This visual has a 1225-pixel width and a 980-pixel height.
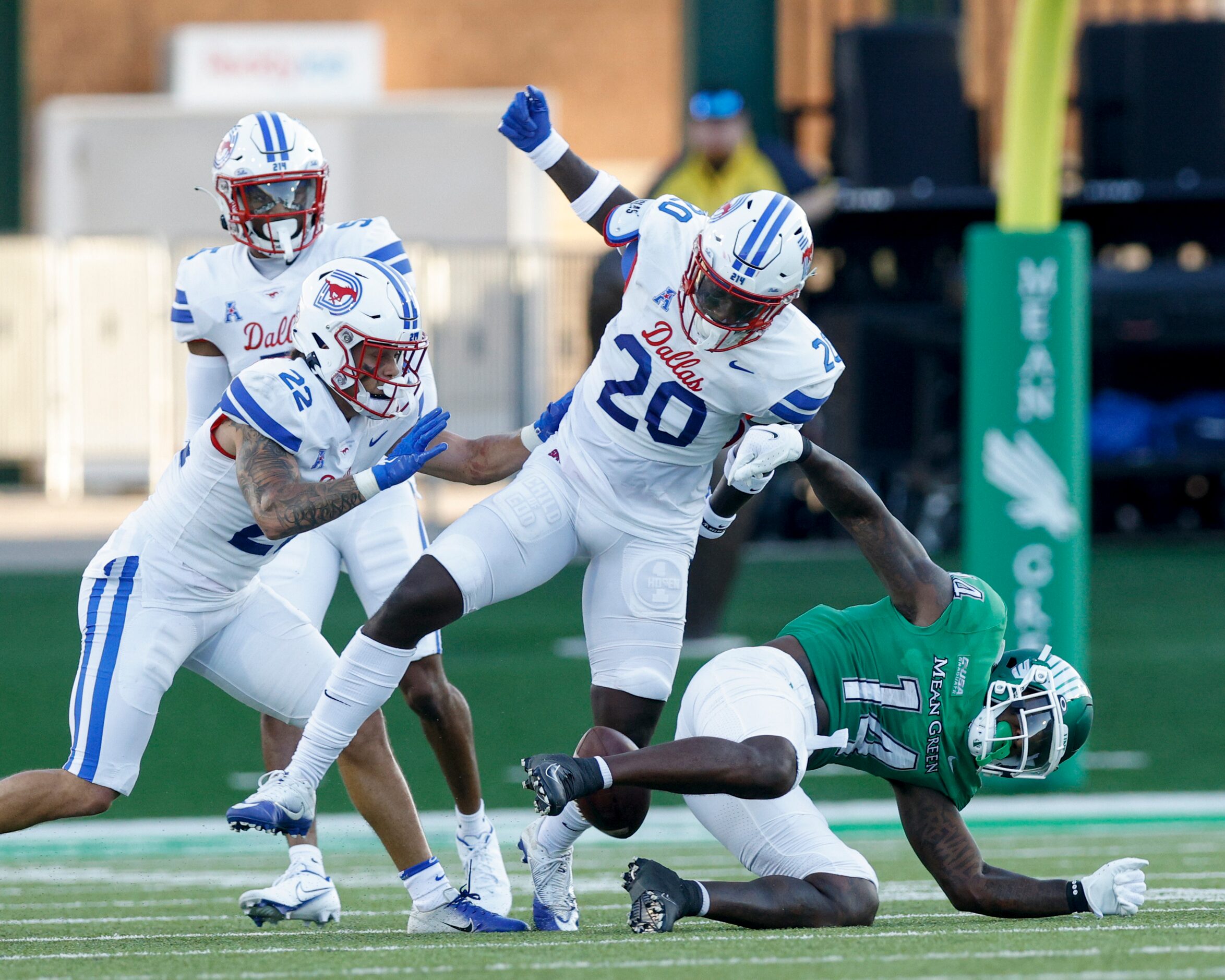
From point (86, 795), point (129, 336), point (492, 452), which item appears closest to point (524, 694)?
point (492, 452)

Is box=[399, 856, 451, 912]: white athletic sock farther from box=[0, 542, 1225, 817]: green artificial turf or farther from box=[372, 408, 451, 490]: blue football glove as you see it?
box=[0, 542, 1225, 817]: green artificial turf

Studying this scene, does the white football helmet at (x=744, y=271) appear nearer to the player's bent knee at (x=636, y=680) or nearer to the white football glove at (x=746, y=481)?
the white football glove at (x=746, y=481)

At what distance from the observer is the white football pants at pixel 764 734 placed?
174 inches

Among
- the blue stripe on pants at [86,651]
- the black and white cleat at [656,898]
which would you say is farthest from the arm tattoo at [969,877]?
the blue stripe on pants at [86,651]

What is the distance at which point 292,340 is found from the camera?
195 inches

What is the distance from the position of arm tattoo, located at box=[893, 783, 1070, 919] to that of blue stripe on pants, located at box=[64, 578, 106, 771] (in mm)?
1959

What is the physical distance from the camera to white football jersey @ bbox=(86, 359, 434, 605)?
4.36 m

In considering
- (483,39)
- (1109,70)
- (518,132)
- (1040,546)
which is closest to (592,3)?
(483,39)

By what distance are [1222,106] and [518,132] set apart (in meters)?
9.83

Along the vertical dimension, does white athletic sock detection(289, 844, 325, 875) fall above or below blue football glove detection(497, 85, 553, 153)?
below

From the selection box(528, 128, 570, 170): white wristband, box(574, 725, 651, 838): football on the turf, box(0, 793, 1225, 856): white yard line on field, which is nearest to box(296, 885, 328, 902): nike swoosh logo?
box(574, 725, 651, 838): football on the turf

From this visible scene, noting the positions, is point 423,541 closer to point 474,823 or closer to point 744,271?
point 474,823

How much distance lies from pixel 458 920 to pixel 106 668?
1060 mm

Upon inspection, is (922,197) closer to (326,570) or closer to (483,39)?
(326,570)
